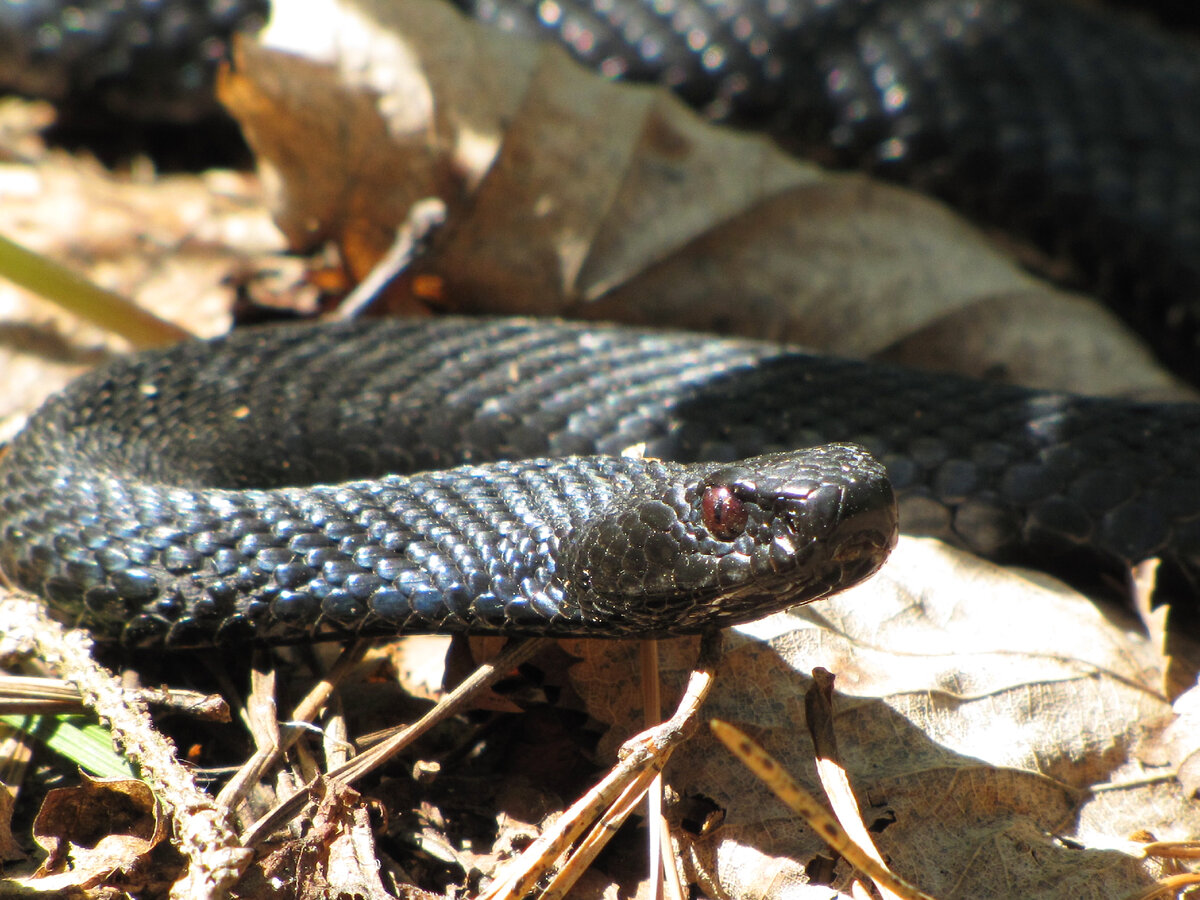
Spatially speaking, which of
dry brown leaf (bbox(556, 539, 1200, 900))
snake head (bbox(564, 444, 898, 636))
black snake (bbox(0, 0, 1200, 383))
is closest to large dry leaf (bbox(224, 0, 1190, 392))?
black snake (bbox(0, 0, 1200, 383))

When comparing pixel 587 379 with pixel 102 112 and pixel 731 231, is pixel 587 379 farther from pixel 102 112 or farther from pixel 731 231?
pixel 102 112

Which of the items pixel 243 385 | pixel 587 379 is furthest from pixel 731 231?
pixel 243 385

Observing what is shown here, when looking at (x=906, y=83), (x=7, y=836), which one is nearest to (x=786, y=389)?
(x=7, y=836)

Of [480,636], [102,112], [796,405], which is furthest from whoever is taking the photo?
[102,112]

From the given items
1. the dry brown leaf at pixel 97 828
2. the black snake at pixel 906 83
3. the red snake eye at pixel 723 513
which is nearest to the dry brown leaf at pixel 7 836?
the dry brown leaf at pixel 97 828

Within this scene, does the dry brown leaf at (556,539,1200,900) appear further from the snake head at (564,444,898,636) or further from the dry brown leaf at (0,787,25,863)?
the dry brown leaf at (0,787,25,863)

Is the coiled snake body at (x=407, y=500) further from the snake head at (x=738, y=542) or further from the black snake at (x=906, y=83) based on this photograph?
the black snake at (x=906, y=83)
